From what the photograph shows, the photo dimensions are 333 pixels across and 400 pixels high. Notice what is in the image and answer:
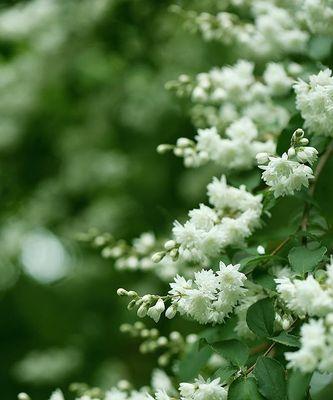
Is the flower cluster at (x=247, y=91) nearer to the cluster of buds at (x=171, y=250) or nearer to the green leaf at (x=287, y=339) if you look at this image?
the cluster of buds at (x=171, y=250)

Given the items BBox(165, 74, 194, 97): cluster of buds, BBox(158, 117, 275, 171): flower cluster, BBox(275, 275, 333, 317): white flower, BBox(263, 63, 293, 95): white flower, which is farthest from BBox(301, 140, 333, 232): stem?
Result: BBox(165, 74, 194, 97): cluster of buds

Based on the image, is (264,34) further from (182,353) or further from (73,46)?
(73,46)

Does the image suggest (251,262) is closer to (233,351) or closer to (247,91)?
(233,351)

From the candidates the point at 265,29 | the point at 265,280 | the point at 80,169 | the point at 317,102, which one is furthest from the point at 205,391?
the point at 80,169

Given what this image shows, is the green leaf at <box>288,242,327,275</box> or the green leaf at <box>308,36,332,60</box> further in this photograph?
the green leaf at <box>308,36,332,60</box>

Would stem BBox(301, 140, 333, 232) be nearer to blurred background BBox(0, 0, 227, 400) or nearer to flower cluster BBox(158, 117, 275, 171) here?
flower cluster BBox(158, 117, 275, 171)

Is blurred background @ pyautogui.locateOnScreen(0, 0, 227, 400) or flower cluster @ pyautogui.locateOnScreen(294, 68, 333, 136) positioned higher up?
flower cluster @ pyautogui.locateOnScreen(294, 68, 333, 136)
